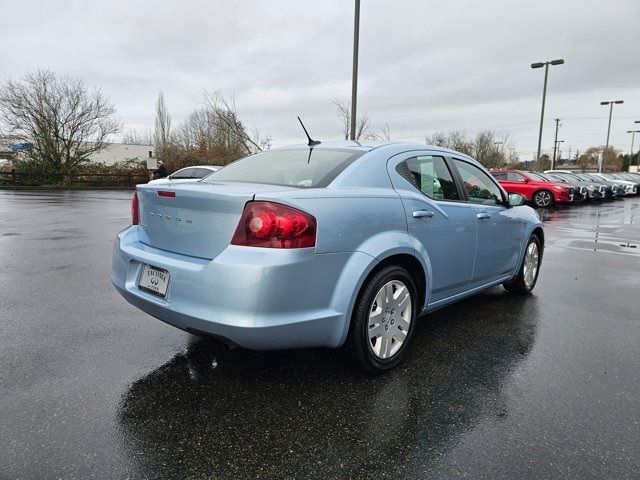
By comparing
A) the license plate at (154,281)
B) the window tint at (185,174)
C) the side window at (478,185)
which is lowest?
the license plate at (154,281)

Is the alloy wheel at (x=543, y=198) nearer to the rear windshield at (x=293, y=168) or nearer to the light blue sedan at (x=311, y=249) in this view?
the light blue sedan at (x=311, y=249)

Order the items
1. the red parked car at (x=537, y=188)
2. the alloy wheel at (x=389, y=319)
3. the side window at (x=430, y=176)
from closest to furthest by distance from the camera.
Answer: the alloy wheel at (x=389, y=319), the side window at (x=430, y=176), the red parked car at (x=537, y=188)

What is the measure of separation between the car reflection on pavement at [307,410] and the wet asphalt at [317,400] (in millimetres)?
10

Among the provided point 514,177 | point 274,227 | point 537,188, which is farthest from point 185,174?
point 274,227

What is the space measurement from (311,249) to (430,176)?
5.17ft

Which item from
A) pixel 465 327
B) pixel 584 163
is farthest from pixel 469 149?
pixel 584 163

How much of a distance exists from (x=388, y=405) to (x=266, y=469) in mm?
871

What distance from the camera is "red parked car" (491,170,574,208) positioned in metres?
18.5

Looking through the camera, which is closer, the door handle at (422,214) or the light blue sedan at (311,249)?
the light blue sedan at (311,249)

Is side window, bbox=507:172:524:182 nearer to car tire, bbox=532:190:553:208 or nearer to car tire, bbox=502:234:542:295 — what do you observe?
car tire, bbox=532:190:553:208

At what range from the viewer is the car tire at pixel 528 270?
4.95 meters

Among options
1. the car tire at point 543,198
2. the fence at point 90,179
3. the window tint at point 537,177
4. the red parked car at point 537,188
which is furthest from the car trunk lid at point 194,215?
the fence at point 90,179

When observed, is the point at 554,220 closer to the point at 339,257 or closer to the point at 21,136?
the point at 339,257

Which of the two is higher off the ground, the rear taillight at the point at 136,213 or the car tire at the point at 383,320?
the rear taillight at the point at 136,213
